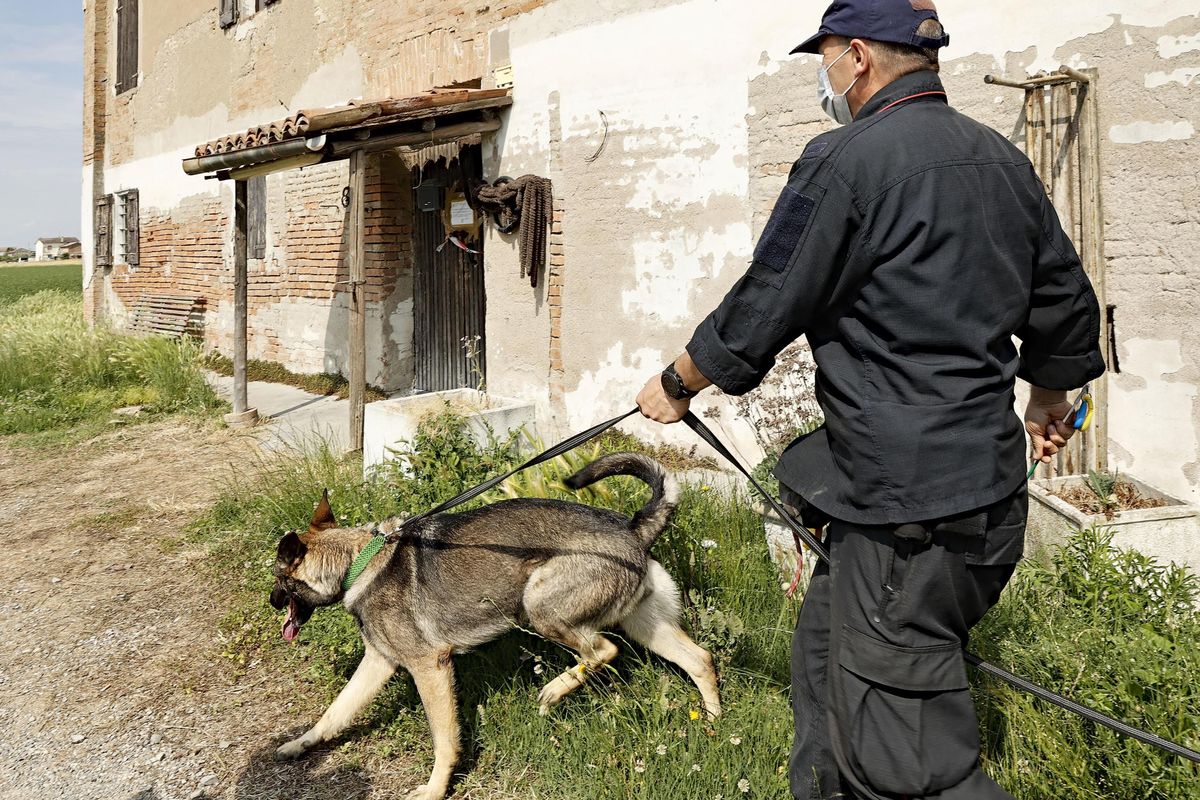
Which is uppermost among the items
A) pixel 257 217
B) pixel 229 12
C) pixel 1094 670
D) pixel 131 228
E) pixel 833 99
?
pixel 229 12

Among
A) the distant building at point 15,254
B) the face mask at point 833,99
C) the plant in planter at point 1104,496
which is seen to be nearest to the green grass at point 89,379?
the plant in planter at point 1104,496

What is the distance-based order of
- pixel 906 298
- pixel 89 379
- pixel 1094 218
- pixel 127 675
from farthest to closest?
pixel 89 379 < pixel 1094 218 < pixel 127 675 < pixel 906 298

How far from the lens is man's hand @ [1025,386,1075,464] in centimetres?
245

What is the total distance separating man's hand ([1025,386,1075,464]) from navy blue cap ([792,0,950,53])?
1001 mm

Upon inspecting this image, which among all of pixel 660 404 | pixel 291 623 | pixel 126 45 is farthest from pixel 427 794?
pixel 126 45

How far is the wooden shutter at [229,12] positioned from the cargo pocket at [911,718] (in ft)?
42.3

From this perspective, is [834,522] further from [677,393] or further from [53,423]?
[53,423]

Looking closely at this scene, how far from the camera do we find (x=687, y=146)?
659cm

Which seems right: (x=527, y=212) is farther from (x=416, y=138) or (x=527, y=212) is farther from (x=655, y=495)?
(x=655, y=495)

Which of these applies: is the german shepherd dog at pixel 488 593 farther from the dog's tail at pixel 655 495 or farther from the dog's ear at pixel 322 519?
the dog's ear at pixel 322 519

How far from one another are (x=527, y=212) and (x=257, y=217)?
6.10m

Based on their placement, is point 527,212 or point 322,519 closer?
point 322,519

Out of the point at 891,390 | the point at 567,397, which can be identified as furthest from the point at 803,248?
the point at 567,397

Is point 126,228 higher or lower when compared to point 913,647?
higher
